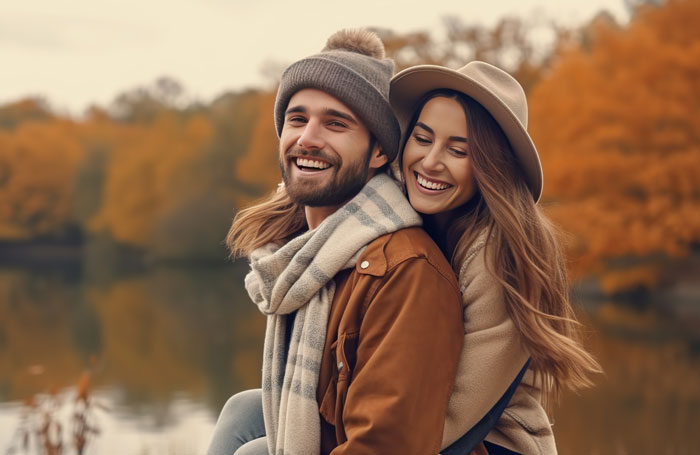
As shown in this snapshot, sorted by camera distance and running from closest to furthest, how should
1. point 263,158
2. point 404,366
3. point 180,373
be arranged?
point 404,366 → point 180,373 → point 263,158

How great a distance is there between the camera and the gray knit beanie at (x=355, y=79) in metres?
2.40

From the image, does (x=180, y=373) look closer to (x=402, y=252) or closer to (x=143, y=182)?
(x=402, y=252)

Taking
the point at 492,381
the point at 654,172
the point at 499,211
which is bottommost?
the point at 492,381

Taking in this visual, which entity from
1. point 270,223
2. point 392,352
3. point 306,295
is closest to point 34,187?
point 270,223

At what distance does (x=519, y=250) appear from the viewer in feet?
7.64

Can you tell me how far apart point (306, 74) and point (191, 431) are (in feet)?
24.0

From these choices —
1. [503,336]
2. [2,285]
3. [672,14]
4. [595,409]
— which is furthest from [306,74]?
[2,285]

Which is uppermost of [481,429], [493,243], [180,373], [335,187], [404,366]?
[180,373]

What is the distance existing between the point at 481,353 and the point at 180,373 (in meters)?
10.7

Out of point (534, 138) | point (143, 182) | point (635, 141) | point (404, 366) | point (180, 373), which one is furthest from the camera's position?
point (143, 182)

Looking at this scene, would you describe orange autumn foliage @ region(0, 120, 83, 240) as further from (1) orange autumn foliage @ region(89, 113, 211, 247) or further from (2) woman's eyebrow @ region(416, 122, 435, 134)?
(2) woman's eyebrow @ region(416, 122, 435, 134)

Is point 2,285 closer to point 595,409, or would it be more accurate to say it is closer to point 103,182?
point 103,182

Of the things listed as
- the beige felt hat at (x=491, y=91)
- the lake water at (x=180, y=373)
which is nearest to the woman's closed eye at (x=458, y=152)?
the beige felt hat at (x=491, y=91)

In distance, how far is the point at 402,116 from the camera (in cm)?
262
